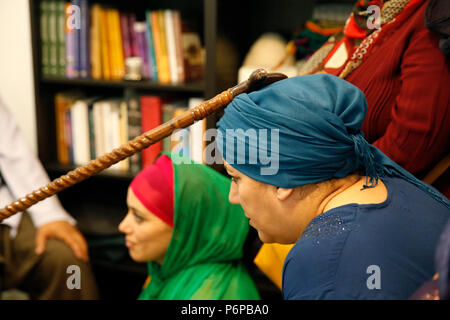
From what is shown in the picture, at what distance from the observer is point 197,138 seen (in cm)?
214

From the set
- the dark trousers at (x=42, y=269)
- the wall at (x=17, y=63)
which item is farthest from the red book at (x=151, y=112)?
the wall at (x=17, y=63)

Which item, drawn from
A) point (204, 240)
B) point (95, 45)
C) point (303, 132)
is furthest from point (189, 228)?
point (95, 45)

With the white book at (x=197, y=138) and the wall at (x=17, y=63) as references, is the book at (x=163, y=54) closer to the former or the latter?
the white book at (x=197, y=138)

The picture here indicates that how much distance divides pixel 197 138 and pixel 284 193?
1.19 meters

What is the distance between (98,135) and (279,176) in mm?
1530

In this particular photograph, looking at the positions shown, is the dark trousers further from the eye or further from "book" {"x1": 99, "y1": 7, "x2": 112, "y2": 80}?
"book" {"x1": 99, "y1": 7, "x2": 112, "y2": 80}

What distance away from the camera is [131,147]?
1157 mm

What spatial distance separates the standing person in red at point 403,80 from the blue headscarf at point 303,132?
0.24 meters

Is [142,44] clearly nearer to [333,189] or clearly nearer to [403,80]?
[403,80]

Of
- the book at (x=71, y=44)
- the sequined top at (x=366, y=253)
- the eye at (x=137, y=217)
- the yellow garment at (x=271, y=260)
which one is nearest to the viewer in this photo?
the sequined top at (x=366, y=253)

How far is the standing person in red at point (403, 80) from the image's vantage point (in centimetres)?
119

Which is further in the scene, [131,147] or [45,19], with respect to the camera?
[45,19]
